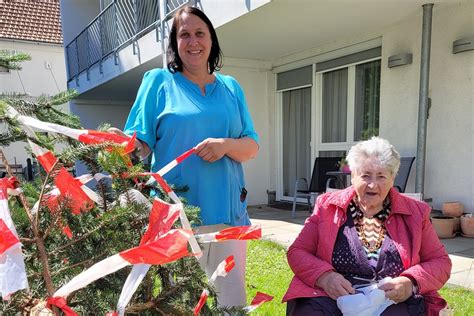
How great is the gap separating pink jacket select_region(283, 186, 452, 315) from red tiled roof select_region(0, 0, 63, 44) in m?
15.5

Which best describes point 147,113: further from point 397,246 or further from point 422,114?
point 422,114

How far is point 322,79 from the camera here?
6.07 metres

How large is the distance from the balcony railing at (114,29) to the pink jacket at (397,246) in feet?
15.1

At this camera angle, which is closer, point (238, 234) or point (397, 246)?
point (238, 234)

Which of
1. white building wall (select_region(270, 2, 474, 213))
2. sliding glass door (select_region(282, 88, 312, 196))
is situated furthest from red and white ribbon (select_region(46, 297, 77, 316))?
sliding glass door (select_region(282, 88, 312, 196))

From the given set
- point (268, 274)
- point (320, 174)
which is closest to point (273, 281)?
point (268, 274)

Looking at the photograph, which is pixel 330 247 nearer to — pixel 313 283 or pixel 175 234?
pixel 313 283

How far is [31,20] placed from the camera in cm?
1543

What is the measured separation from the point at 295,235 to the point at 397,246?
2951 mm

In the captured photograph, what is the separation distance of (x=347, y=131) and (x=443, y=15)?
198cm

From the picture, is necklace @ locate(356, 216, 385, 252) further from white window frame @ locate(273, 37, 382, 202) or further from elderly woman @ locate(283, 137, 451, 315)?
white window frame @ locate(273, 37, 382, 202)

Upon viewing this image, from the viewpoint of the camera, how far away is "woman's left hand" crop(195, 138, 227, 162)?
4.77 feet

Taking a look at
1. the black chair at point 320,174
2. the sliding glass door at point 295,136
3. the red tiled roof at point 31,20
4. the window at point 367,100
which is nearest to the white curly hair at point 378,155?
the window at point 367,100

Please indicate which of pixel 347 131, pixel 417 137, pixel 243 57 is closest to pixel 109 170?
pixel 417 137
